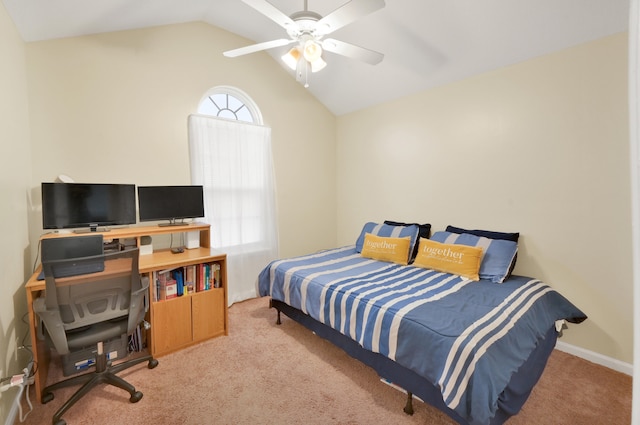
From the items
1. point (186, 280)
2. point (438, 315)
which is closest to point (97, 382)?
point (186, 280)

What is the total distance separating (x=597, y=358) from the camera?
2367mm

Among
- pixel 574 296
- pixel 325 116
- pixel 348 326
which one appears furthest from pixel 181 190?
pixel 574 296

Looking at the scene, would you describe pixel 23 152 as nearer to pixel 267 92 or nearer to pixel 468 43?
pixel 267 92

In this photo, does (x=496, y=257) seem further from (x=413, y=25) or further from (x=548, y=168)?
(x=413, y=25)

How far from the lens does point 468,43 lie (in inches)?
106

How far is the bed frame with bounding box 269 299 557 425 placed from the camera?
5.23 feet

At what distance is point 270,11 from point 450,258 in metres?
2.40

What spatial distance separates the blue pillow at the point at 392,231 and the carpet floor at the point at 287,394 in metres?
1.38

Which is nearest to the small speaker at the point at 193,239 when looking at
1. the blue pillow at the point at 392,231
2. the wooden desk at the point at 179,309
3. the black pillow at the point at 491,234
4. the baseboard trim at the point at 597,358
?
the wooden desk at the point at 179,309

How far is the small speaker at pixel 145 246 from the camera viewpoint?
8.86 ft

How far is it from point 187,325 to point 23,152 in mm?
1789

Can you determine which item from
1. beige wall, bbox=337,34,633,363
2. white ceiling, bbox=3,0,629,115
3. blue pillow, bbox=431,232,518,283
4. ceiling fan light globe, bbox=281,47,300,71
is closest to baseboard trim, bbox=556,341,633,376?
beige wall, bbox=337,34,633,363

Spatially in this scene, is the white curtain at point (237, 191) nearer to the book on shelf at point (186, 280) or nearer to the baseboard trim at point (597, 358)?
the book on shelf at point (186, 280)

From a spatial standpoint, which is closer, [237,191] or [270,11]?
[270,11]
